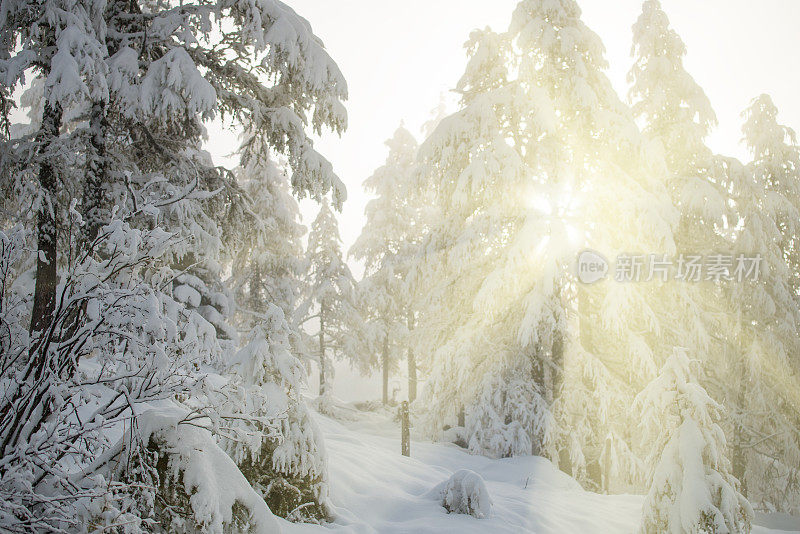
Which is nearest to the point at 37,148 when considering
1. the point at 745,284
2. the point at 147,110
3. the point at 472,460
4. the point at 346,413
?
the point at 147,110

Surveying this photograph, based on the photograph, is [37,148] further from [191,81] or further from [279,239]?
[279,239]

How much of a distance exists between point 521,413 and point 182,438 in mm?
8632

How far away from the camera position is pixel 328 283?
784 inches

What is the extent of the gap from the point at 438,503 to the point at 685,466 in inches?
113

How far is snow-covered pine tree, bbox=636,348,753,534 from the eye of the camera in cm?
501

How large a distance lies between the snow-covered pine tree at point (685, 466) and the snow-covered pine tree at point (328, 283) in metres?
15.4

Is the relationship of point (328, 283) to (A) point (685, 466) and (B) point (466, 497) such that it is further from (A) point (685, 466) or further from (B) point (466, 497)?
(A) point (685, 466)

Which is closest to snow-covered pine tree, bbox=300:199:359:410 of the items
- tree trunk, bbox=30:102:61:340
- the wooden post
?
the wooden post

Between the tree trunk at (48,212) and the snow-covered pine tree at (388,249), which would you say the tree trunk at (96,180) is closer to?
the tree trunk at (48,212)

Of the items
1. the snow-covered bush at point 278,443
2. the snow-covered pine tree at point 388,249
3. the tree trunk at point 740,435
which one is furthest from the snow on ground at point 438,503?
the snow-covered pine tree at point 388,249

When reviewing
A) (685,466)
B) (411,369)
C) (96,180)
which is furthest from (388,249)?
(685,466)

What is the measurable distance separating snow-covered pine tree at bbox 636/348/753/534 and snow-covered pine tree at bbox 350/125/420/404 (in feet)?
48.7

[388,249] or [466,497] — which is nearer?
[466,497]

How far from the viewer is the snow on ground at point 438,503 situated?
4770 millimetres
